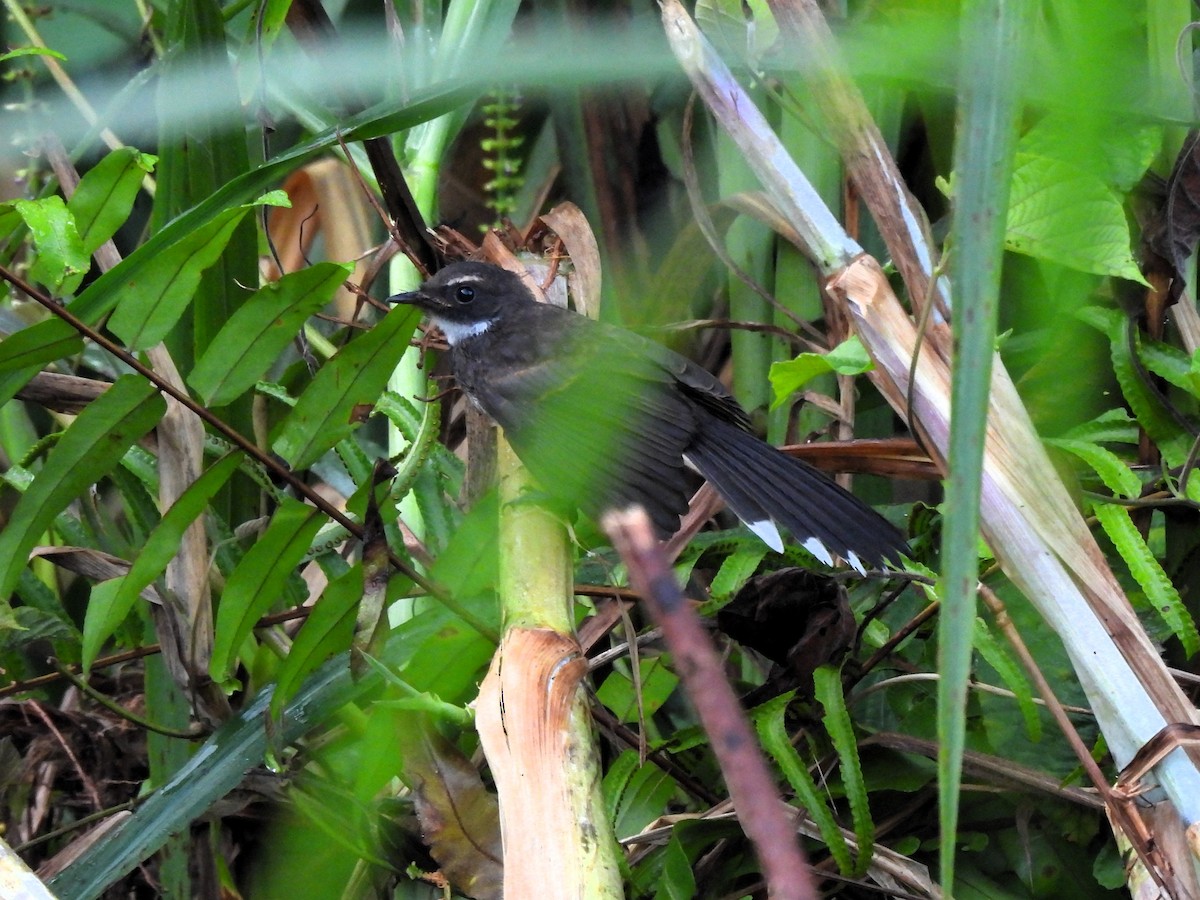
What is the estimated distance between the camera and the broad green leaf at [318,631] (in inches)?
92.0

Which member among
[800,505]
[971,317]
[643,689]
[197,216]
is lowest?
[643,689]

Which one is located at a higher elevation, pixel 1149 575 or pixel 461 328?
pixel 461 328

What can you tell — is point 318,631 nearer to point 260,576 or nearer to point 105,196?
point 260,576

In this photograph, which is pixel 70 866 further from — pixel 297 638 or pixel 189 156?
pixel 189 156

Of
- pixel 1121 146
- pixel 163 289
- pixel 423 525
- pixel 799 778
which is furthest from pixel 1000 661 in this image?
pixel 163 289

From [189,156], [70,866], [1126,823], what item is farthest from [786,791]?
[189,156]

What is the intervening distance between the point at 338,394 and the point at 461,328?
1.05 meters

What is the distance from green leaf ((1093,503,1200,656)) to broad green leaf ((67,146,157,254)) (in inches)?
78.3

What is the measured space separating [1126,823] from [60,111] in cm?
320

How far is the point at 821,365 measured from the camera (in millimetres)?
2359

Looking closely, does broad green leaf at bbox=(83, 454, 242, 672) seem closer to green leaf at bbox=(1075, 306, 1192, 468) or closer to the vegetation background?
the vegetation background

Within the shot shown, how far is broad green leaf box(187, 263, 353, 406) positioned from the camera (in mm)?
2400

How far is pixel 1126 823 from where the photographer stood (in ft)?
5.65


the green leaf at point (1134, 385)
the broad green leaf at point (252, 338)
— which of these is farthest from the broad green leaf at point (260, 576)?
the green leaf at point (1134, 385)
